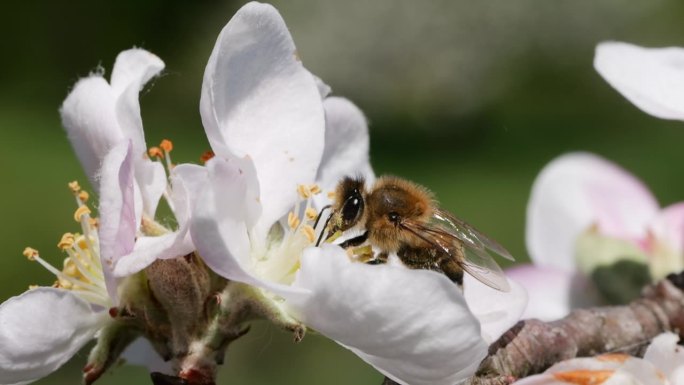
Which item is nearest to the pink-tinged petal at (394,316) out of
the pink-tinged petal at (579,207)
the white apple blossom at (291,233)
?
the white apple blossom at (291,233)

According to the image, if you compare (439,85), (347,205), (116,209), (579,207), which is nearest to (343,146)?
(347,205)

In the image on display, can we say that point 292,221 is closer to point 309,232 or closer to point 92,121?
point 309,232

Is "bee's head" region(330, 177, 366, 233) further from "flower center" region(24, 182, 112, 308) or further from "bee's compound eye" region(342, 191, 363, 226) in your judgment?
"flower center" region(24, 182, 112, 308)

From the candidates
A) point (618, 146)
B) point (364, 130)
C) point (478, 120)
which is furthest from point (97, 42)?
point (364, 130)

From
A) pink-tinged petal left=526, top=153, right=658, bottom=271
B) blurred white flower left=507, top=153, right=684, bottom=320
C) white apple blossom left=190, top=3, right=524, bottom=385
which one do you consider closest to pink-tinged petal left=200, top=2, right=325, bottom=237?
white apple blossom left=190, top=3, right=524, bottom=385

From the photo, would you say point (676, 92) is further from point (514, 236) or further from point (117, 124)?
point (514, 236)
